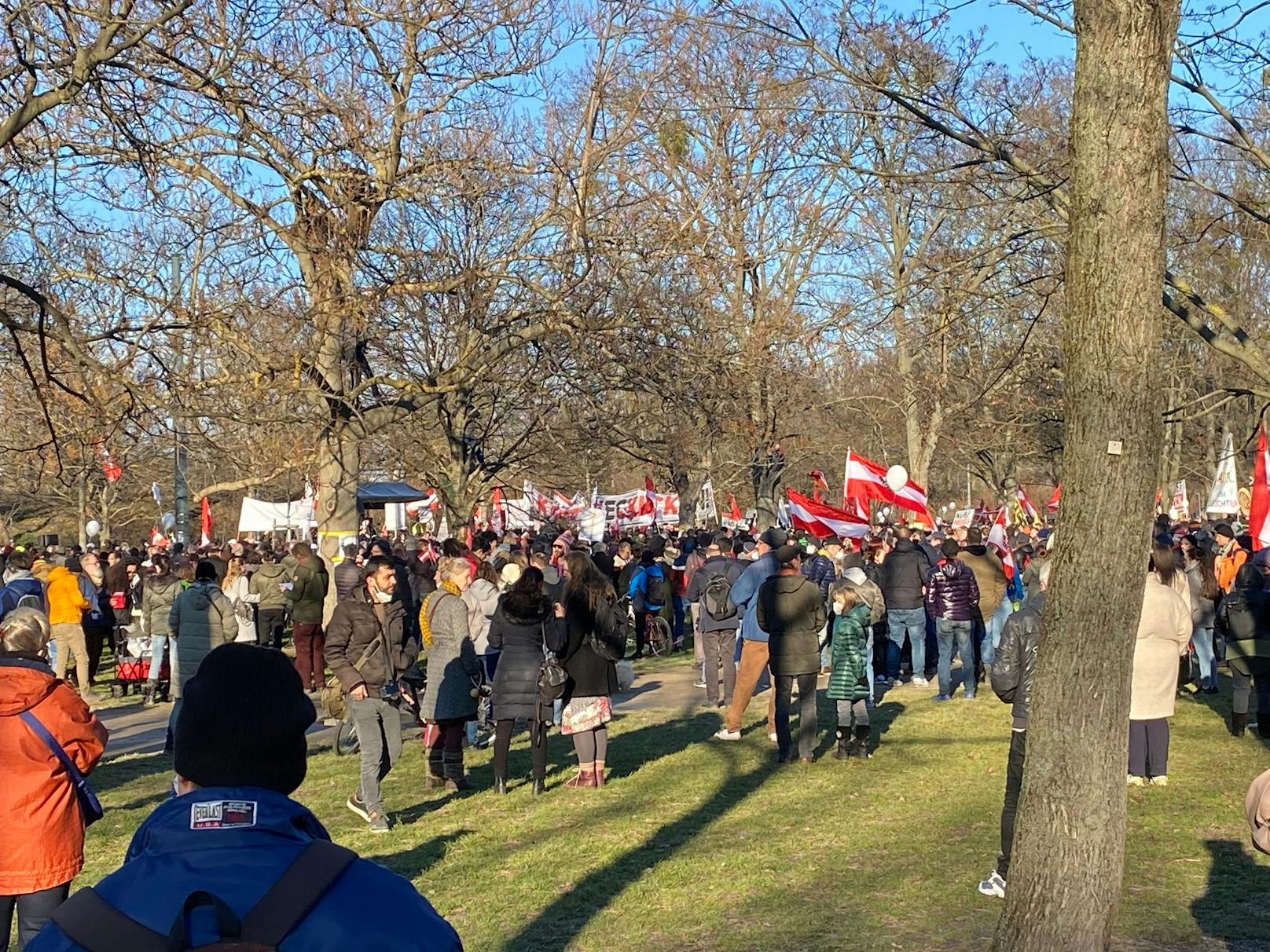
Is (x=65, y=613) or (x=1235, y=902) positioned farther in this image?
(x=65, y=613)

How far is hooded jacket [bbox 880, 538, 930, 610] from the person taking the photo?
16859mm

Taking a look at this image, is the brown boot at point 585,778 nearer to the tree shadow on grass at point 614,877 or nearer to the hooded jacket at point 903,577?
the tree shadow on grass at point 614,877

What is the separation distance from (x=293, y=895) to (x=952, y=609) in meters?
14.9

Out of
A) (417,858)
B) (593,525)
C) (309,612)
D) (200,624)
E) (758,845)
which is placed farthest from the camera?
(593,525)

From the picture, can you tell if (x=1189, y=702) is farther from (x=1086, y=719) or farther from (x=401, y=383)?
(x=1086, y=719)

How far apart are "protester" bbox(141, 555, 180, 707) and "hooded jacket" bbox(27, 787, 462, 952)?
47.8 ft

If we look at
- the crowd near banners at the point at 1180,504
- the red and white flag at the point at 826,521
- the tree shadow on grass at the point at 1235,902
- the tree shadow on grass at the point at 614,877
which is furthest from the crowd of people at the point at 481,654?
the crowd near banners at the point at 1180,504

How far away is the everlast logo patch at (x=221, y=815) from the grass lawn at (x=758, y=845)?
17.1ft

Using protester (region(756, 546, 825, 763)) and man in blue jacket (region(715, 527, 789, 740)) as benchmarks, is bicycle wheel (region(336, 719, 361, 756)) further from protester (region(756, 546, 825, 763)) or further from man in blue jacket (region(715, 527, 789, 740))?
protester (region(756, 546, 825, 763))

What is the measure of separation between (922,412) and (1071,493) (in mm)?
33308

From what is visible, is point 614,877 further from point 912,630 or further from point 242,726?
point 912,630

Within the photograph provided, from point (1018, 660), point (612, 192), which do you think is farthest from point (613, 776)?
point (612, 192)

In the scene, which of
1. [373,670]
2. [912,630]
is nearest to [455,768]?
[373,670]

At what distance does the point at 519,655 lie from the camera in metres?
11.2
